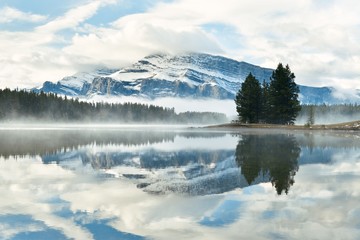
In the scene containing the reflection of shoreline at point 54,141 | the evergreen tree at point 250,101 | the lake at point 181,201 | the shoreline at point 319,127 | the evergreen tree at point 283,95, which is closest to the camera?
the lake at point 181,201

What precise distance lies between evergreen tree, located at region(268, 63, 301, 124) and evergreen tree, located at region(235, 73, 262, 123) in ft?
13.3

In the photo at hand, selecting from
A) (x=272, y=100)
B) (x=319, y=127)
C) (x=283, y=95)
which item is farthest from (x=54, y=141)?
(x=283, y=95)

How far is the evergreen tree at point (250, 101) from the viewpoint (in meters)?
93.5

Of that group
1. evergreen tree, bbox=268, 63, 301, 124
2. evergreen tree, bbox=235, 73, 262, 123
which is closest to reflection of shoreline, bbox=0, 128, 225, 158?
evergreen tree, bbox=268, 63, 301, 124

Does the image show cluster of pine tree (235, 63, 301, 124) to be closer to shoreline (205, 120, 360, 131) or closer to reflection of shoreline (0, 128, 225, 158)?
shoreline (205, 120, 360, 131)

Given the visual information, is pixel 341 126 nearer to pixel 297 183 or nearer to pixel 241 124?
pixel 241 124

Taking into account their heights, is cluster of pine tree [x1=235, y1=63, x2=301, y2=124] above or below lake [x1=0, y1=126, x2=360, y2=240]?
above

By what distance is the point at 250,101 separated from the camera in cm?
9300

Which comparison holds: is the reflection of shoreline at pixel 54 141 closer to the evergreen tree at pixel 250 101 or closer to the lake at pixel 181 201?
the lake at pixel 181 201

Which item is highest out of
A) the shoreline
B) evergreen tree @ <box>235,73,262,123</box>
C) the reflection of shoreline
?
evergreen tree @ <box>235,73,262,123</box>

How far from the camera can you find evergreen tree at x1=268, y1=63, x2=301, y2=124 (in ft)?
290

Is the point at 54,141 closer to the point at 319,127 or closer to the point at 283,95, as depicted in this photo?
the point at 319,127

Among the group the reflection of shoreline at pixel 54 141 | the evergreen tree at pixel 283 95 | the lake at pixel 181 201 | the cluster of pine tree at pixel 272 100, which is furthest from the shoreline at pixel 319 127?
the lake at pixel 181 201

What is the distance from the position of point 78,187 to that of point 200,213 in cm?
605
